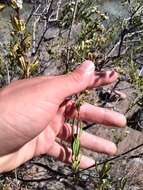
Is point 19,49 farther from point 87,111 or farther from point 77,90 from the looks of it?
point 87,111

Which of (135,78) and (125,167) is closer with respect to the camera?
(135,78)

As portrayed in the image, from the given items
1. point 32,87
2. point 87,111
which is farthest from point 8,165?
point 32,87

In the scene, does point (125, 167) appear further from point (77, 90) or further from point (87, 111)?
point (77, 90)

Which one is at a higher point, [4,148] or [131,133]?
[4,148]

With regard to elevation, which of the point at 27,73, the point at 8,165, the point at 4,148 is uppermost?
the point at 27,73

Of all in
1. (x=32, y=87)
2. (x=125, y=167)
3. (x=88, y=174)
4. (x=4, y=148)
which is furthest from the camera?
(x=125, y=167)

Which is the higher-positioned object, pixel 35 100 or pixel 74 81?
pixel 74 81

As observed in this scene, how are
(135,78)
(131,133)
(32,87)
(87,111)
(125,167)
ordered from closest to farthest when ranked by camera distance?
(32,87) → (87,111) → (135,78) → (125,167) → (131,133)
